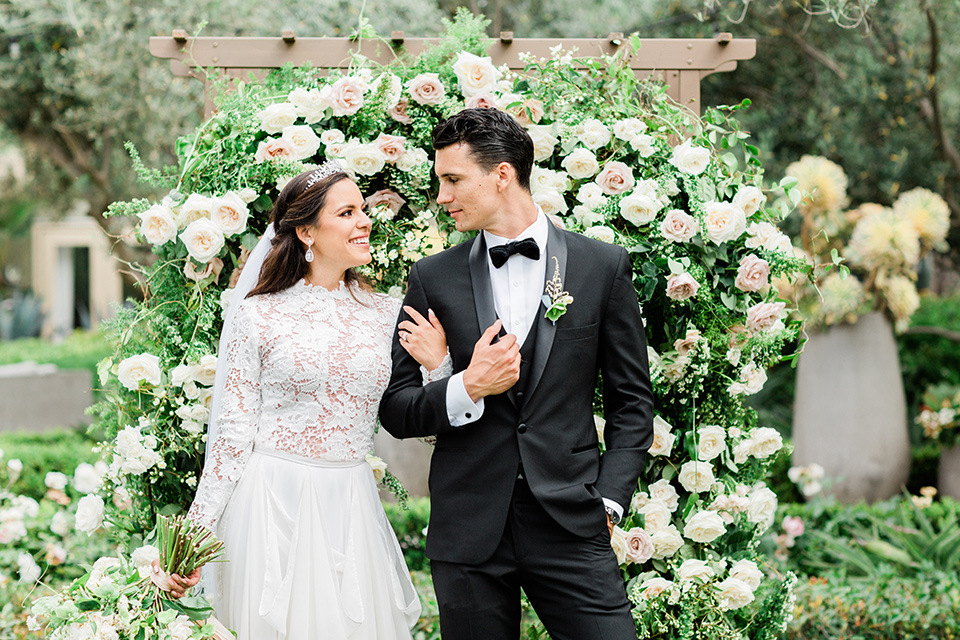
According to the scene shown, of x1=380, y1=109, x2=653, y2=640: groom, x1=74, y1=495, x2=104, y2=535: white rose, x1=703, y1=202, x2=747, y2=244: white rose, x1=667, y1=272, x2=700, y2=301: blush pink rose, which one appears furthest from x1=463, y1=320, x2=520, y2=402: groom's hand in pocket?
x1=74, y1=495, x2=104, y2=535: white rose

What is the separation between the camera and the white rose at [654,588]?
3268 millimetres

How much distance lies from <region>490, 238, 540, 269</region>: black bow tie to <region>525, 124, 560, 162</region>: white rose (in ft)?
2.90

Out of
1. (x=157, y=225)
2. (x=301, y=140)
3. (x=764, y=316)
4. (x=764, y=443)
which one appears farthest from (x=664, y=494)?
(x=157, y=225)

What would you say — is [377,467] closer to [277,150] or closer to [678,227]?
[277,150]

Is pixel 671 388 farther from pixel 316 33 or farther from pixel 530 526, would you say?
pixel 316 33

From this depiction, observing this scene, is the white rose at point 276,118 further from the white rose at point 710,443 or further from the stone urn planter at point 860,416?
the stone urn planter at point 860,416

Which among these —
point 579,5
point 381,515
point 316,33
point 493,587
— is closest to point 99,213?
point 316,33

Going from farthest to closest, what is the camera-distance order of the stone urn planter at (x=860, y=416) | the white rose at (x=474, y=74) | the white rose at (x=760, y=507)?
the stone urn planter at (x=860, y=416) < the white rose at (x=760, y=507) < the white rose at (x=474, y=74)

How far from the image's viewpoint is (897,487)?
6910mm

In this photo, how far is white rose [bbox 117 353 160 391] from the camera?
10.8 ft

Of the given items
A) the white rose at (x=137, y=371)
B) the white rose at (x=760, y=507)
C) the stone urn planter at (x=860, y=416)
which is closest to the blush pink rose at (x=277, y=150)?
Result: the white rose at (x=137, y=371)

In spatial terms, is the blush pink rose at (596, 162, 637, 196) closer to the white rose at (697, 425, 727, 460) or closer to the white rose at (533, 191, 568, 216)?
the white rose at (533, 191, 568, 216)

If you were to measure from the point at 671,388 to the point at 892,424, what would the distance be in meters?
4.28

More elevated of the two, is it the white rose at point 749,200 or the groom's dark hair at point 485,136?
the groom's dark hair at point 485,136
